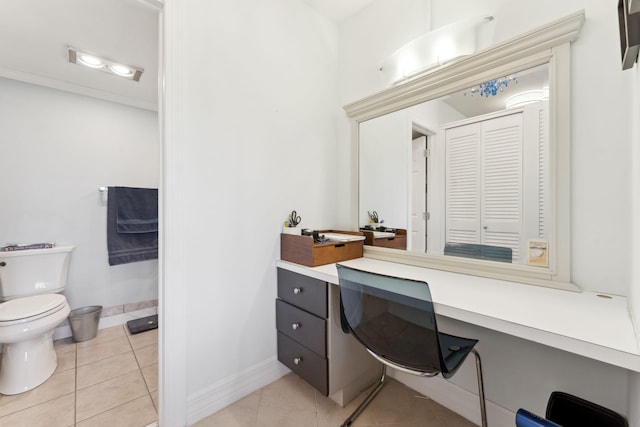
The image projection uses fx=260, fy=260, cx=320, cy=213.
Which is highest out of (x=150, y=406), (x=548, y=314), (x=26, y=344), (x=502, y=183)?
(x=502, y=183)

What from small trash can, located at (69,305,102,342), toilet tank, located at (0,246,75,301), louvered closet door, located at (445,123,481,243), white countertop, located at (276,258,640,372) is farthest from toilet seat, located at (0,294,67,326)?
louvered closet door, located at (445,123,481,243)

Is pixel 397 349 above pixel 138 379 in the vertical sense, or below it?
above

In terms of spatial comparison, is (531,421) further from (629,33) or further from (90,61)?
(90,61)

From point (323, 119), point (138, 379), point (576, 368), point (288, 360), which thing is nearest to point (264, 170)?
point (323, 119)

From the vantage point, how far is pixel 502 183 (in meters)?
1.24

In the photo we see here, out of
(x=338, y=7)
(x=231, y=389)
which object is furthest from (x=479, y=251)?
(x=338, y=7)

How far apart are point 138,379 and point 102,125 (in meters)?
2.15

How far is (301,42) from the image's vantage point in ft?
5.94

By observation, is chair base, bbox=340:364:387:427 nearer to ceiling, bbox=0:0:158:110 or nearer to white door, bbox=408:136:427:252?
white door, bbox=408:136:427:252

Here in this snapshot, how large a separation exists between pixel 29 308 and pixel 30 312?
85mm

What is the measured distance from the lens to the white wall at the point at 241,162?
1.33 metres

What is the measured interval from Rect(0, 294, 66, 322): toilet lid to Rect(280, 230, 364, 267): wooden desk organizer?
1533 mm

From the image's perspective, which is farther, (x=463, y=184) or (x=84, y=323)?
(x=84, y=323)

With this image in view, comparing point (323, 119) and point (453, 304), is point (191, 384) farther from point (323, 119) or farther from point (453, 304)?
point (323, 119)
